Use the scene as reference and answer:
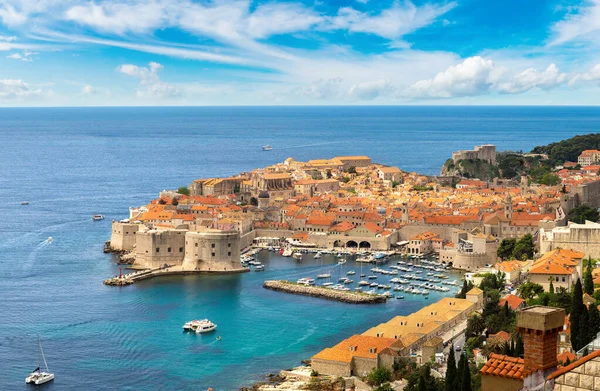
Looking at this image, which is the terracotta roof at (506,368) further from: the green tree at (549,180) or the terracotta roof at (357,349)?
the green tree at (549,180)

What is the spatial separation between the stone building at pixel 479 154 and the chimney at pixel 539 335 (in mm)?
64463

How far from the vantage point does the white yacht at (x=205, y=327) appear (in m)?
28.4

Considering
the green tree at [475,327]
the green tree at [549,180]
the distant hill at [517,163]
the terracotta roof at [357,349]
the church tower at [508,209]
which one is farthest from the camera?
the distant hill at [517,163]

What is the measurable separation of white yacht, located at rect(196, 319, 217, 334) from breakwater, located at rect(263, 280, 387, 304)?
5.51 meters

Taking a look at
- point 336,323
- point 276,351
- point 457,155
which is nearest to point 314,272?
point 336,323

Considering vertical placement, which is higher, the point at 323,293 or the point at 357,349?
the point at 357,349

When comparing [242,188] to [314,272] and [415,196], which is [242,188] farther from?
[314,272]

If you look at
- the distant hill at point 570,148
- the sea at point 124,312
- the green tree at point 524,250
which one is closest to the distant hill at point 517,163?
the distant hill at point 570,148

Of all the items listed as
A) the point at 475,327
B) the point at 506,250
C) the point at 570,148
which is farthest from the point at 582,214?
the point at 570,148

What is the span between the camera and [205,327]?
93.7ft

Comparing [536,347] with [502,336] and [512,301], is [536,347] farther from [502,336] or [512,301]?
[512,301]

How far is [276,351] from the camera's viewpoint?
25562 mm

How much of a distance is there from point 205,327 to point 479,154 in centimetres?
4594

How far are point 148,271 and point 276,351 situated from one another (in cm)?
1381
